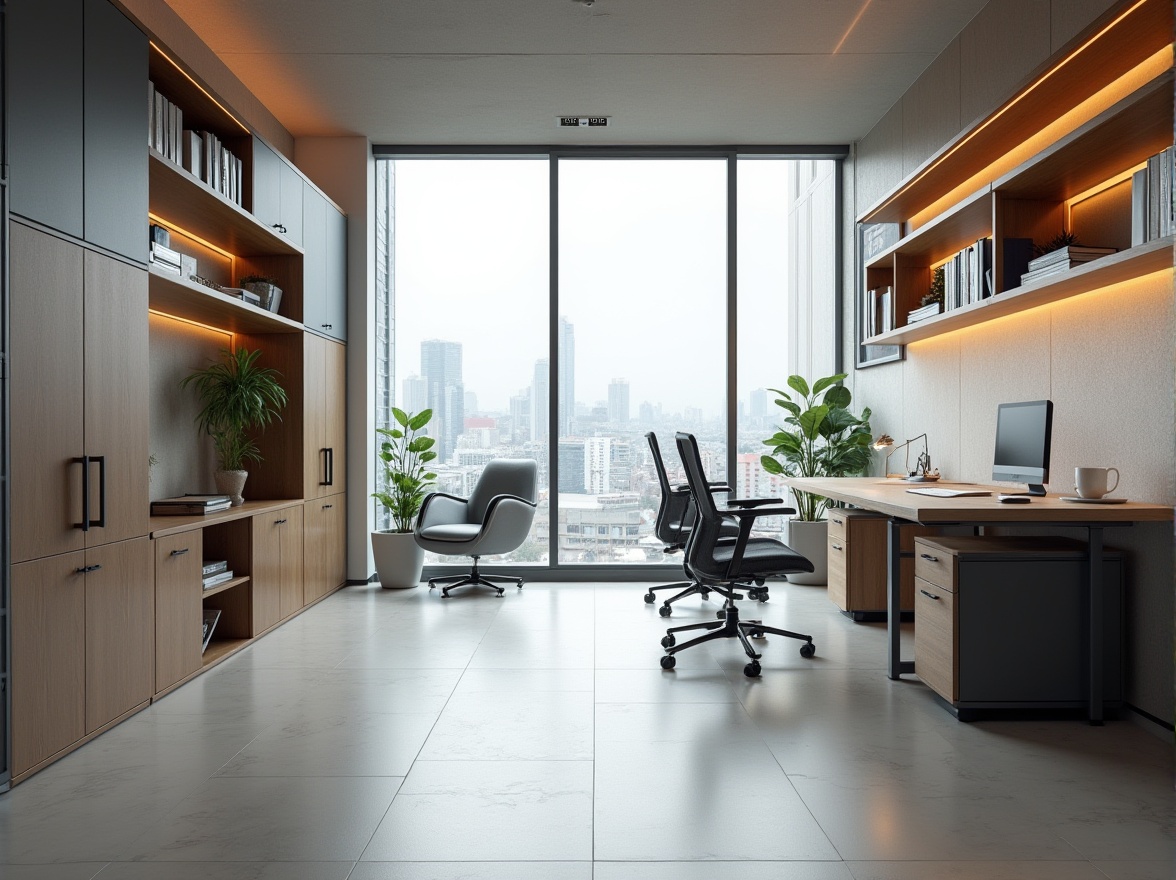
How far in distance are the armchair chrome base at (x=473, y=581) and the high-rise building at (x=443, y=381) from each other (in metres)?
1.02

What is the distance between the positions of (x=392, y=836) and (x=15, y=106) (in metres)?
2.48

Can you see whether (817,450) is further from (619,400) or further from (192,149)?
(192,149)

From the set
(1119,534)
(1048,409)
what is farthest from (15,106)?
(1119,534)

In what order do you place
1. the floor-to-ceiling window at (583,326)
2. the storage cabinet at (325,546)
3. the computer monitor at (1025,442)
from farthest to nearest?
the floor-to-ceiling window at (583,326) < the storage cabinet at (325,546) < the computer monitor at (1025,442)

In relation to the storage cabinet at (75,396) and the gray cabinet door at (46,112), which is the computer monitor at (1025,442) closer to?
the storage cabinet at (75,396)

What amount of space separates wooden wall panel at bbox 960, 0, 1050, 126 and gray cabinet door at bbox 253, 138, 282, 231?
3734 mm

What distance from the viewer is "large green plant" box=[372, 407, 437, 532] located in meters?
6.23

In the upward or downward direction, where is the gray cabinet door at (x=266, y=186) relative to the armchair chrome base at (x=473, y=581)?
upward

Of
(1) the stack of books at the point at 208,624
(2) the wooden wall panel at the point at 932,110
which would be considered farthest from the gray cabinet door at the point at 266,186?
(2) the wooden wall panel at the point at 932,110

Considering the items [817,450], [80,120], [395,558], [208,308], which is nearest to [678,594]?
[817,450]

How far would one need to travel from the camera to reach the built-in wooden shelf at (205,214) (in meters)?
3.80

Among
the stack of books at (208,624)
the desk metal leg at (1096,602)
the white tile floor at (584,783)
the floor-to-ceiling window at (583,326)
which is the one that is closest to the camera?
the white tile floor at (584,783)

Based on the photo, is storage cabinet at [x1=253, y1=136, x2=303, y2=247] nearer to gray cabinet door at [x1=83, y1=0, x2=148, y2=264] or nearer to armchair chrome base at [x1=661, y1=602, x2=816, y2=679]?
gray cabinet door at [x1=83, y1=0, x2=148, y2=264]

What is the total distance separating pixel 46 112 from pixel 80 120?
0.21 m
